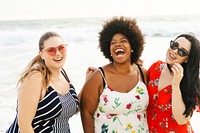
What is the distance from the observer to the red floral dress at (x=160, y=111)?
3.38m

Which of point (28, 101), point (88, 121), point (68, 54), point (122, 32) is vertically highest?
point (122, 32)

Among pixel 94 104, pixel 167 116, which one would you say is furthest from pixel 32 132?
pixel 167 116

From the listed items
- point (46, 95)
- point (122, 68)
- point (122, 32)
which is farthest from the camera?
point (122, 68)

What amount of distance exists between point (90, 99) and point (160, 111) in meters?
0.75

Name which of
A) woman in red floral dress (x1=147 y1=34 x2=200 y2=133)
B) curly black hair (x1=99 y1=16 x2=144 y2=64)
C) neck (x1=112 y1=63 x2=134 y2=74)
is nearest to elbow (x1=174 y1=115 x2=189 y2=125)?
woman in red floral dress (x1=147 y1=34 x2=200 y2=133)

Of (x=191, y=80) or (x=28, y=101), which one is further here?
(x=191, y=80)

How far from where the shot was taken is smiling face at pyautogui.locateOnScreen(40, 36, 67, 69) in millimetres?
3252

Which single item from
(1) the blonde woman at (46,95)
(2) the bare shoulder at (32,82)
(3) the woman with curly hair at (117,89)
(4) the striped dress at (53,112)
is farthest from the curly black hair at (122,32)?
(2) the bare shoulder at (32,82)

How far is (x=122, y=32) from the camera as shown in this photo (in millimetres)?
3363

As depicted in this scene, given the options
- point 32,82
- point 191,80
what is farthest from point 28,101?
point 191,80

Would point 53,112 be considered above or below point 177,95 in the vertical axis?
below

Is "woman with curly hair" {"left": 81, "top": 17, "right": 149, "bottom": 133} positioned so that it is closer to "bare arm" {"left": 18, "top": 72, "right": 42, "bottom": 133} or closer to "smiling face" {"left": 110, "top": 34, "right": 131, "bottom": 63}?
"smiling face" {"left": 110, "top": 34, "right": 131, "bottom": 63}

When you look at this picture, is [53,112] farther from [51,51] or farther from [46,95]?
[51,51]

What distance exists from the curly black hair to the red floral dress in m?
0.39
